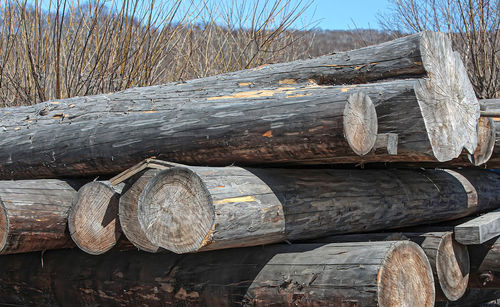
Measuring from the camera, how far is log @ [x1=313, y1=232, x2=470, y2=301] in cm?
346

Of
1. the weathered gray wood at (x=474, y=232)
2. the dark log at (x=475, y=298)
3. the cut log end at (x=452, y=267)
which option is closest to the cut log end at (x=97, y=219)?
the cut log end at (x=452, y=267)

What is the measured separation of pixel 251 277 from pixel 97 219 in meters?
0.77

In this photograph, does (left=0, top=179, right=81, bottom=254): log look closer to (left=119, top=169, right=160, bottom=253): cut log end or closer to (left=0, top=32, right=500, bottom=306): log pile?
(left=0, top=32, right=500, bottom=306): log pile

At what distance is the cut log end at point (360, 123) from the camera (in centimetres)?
270

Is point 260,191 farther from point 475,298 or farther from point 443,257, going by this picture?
point 475,298

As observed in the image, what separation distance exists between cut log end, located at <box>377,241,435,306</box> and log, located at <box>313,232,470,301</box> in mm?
420

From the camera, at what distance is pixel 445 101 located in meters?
3.23

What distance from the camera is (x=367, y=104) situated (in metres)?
2.83

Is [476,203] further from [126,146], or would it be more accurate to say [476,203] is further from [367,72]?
[126,146]

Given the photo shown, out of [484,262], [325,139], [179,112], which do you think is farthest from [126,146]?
[484,262]

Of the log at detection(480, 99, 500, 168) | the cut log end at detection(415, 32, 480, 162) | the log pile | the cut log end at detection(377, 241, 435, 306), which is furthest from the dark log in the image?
the cut log end at detection(377, 241, 435, 306)

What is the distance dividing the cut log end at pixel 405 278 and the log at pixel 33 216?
1578mm

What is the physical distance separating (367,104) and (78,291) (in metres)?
1.90

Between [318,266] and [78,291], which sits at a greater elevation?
[318,266]
